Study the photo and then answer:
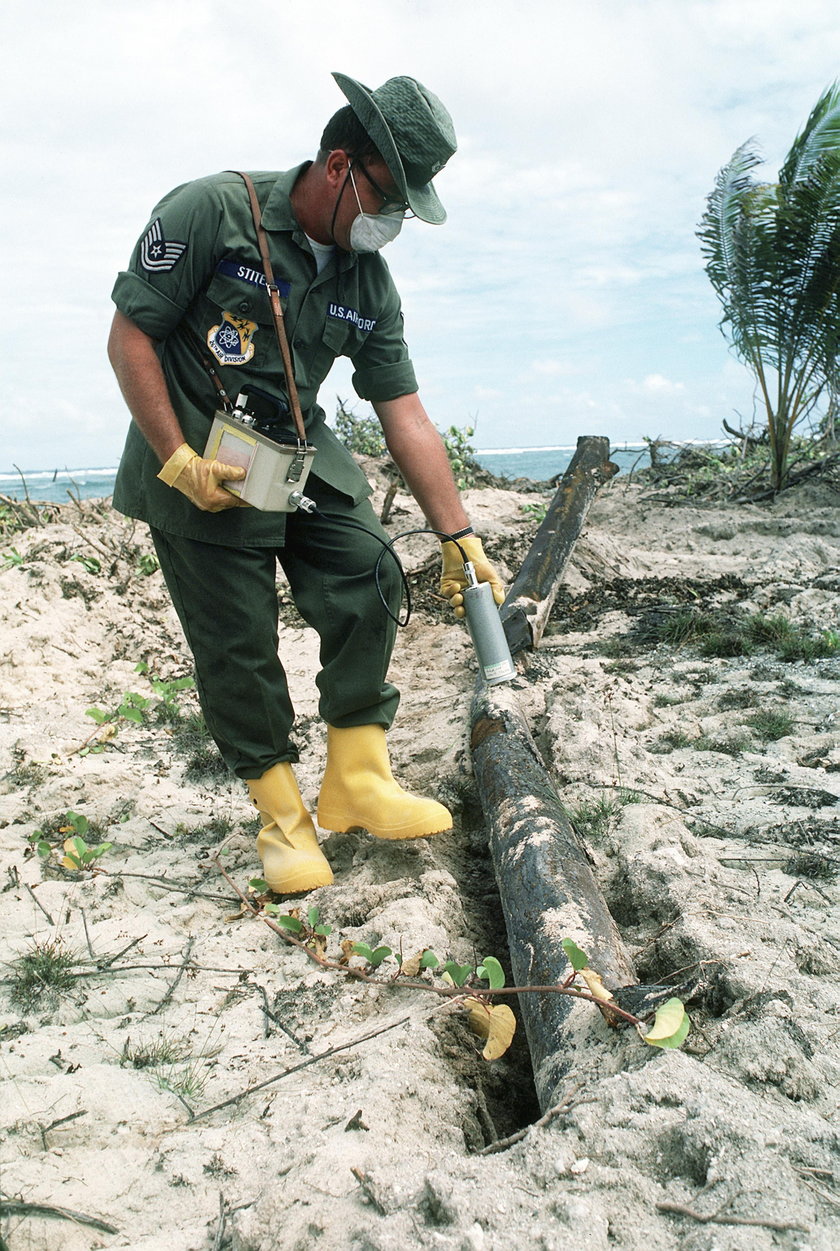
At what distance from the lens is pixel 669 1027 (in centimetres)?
143

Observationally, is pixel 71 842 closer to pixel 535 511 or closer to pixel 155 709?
pixel 155 709

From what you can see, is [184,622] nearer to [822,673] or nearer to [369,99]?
[369,99]

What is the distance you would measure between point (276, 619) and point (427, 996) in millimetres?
1209

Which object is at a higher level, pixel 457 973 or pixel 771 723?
pixel 771 723

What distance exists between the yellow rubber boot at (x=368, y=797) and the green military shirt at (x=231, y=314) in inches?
27.4

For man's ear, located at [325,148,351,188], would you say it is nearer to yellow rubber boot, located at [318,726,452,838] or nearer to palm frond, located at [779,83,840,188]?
yellow rubber boot, located at [318,726,452,838]

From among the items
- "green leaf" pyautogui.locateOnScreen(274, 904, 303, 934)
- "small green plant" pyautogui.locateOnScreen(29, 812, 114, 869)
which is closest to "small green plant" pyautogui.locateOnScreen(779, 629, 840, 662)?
"green leaf" pyautogui.locateOnScreen(274, 904, 303, 934)

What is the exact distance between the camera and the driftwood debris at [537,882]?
172cm

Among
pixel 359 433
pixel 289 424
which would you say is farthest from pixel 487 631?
pixel 359 433

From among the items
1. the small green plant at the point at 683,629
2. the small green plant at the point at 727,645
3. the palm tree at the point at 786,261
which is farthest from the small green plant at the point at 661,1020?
the palm tree at the point at 786,261

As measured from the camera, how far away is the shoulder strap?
2461mm

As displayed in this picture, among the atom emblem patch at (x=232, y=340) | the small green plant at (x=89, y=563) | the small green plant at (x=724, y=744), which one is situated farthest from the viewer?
the small green plant at (x=89, y=563)

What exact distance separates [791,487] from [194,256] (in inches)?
275

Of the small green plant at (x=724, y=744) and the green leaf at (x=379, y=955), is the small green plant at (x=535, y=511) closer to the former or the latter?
the small green plant at (x=724, y=744)
